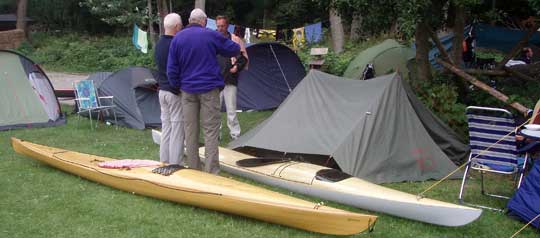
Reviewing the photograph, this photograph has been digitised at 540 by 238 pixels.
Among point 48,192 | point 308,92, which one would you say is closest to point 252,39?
point 308,92

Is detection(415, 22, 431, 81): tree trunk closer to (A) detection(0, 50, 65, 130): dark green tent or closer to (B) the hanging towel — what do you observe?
(A) detection(0, 50, 65, 130): dark green tent

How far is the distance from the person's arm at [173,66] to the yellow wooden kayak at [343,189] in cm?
115

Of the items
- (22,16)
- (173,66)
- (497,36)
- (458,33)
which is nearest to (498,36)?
(497,36)

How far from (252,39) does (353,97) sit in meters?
15.8

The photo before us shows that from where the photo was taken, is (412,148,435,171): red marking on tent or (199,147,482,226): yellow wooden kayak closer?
(199,147,482,226): yellow wooden kayak

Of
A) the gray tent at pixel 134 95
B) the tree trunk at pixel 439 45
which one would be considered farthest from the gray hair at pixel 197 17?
the gray tent at pixel 134 95

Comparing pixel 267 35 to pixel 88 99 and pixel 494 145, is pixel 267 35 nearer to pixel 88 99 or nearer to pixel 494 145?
pixel 88 99

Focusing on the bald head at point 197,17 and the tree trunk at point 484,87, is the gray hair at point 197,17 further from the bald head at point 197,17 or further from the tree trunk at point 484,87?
the tree trunk at point 484,87

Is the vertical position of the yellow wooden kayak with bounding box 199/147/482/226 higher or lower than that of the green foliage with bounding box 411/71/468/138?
lower

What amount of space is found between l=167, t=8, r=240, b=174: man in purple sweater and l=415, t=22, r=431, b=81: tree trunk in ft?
12.0

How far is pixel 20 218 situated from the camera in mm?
4645

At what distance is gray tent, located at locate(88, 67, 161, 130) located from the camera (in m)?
9.04

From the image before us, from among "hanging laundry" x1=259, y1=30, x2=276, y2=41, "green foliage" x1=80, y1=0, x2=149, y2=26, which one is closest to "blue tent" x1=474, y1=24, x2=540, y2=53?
"hanging laundry" x1=259, y1=30, x2=276, y2=41

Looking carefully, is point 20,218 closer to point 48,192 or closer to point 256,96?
point 48,192
